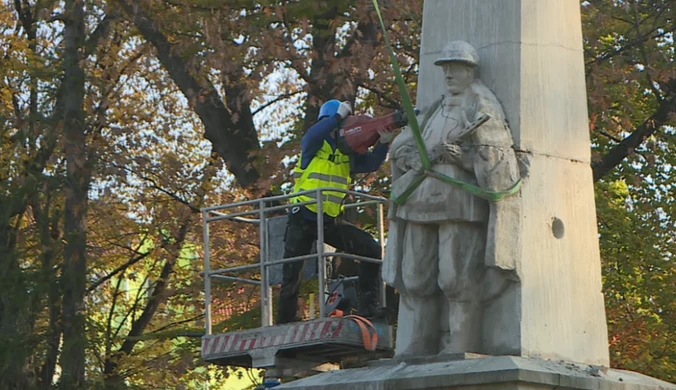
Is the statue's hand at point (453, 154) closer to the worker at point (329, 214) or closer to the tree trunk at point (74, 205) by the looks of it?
the worker at point (329, 214)

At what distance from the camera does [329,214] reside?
43.0 feet

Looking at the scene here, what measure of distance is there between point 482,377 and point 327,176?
12.4ft

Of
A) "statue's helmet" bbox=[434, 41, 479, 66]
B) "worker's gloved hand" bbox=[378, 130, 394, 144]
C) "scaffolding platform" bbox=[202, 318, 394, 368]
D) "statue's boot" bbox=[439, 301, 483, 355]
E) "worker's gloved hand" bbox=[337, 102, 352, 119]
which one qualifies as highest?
"worker's gloved hand" bbox=[337, 102, 352, 119]

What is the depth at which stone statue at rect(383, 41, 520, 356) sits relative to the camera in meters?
10.2

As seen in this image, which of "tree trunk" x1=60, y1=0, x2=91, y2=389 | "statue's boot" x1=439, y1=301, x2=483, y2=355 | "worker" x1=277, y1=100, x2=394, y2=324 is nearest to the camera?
"statue's boot" x1=439, y1=301, x2=483, y2=355

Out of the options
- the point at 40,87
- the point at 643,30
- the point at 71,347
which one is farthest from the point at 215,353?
the point at 40,87

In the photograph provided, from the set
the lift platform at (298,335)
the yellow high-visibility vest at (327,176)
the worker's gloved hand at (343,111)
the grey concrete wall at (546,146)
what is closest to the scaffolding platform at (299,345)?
the lift platform at (298,335)

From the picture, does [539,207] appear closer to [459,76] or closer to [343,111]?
[459,76]

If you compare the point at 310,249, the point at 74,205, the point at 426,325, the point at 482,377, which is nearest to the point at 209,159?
the point at 74,205

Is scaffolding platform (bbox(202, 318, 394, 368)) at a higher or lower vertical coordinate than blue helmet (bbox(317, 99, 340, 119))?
lower

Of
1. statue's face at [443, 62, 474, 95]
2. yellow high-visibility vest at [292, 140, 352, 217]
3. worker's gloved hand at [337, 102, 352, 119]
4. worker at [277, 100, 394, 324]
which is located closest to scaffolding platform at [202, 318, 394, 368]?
worker at [277, 100, 394, 324]

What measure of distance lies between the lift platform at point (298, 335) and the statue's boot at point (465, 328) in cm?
235

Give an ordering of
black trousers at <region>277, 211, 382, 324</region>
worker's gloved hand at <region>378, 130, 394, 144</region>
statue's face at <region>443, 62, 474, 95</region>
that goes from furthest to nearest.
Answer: black trousers at <region>277, 211, 382, 324</region>, worker's gloved hand at <region>378, 130, 394, 144</region>, statue's face at <region>443, 62, 474, 95</region>

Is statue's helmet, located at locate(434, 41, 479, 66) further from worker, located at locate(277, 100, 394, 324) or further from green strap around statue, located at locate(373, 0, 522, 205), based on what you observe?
worker, located at locate(277, 100, 394, 324)
